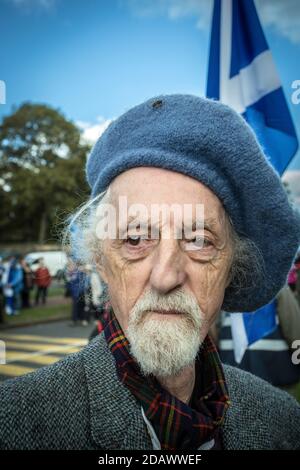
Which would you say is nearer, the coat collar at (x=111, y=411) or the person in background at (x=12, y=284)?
the coat collar at (x=111, y=411)

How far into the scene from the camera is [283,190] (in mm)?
1592

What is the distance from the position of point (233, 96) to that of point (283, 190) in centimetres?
194

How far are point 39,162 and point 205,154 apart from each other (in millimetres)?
35955

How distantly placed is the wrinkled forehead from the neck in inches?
24.6

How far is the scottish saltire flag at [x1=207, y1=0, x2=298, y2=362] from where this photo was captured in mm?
2998

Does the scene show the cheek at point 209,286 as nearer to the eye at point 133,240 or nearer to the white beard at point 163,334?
the white beard at point 163,334

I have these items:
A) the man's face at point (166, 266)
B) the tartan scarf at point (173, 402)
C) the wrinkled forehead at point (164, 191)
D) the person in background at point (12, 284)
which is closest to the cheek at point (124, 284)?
the man's face at point (166, 266)

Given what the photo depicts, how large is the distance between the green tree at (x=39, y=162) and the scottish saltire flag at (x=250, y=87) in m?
30.6

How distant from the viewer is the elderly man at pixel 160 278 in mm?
1356

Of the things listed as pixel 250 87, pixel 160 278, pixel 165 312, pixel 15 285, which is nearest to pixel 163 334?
pixel 165 312

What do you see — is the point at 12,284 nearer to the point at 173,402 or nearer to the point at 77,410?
the point at 77,410

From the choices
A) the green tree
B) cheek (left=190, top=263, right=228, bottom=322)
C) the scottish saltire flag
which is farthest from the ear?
the green tree
